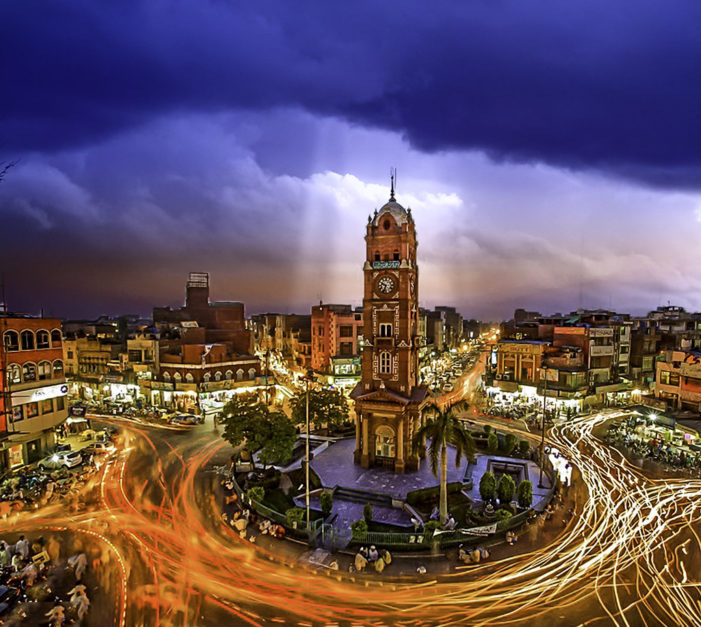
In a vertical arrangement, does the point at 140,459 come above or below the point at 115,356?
below

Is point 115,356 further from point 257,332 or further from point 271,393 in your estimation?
point 257,332

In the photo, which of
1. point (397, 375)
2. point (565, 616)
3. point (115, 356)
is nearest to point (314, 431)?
point (397, 375)

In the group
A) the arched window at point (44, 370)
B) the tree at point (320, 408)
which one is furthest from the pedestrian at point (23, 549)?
the arched window at point (44, 370)

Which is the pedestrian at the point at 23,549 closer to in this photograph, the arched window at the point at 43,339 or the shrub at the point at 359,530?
the shrub at the point at 359,530

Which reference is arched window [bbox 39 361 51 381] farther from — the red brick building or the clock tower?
the clock tower

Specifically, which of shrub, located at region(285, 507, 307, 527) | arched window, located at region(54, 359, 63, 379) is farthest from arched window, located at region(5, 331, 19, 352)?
shrub, located at region(285, 507, 307, 527)
